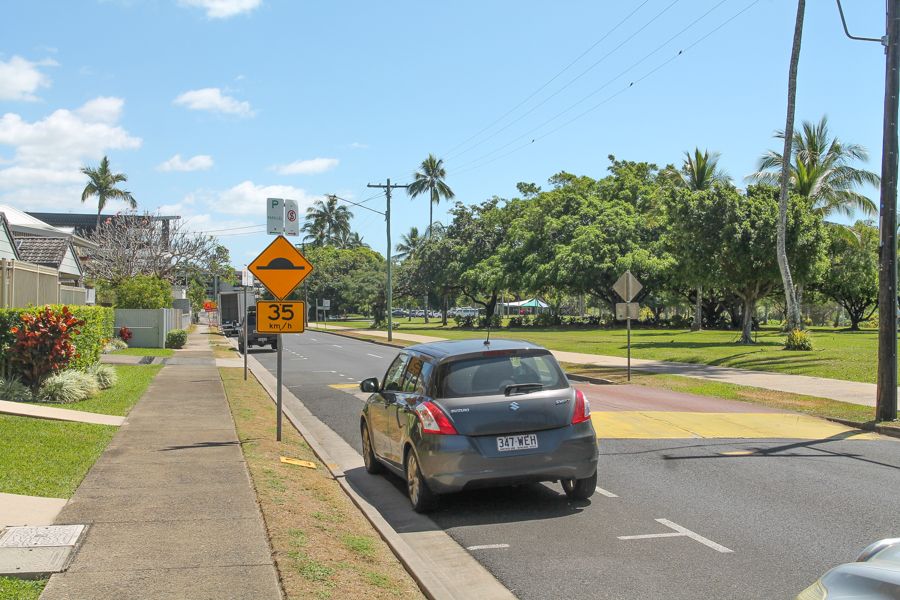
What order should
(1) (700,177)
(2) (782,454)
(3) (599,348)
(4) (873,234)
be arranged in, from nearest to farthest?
1. (2) (782,454)
2. (3) (599,348)
3. (1) (700,177)
4. (4) (873,234)

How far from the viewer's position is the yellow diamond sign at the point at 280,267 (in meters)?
11.7

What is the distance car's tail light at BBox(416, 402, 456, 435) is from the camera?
25.2 feet

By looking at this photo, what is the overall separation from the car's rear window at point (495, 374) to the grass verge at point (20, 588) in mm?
3810

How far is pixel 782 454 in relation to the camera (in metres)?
11.1

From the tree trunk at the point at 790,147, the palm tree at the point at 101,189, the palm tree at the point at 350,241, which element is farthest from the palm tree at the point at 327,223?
the tree trunk at the point at 790,147

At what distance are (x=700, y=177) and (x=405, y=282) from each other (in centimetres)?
3431

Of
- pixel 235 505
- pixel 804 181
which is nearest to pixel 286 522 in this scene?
pixel 235 505

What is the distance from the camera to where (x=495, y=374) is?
821 cm

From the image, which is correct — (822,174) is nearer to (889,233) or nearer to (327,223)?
(889,233)

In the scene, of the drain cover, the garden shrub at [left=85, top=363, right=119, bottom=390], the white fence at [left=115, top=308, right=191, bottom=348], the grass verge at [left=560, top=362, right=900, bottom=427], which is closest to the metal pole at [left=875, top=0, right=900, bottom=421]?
the grass verge at [left=560, top=362, right=900, bottom=427]

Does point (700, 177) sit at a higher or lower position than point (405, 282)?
higher

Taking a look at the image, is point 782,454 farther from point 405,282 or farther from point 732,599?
point 405,282

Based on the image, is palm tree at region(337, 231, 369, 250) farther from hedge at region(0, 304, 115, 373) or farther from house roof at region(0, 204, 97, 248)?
hedge at region(0, 304, 115, 373)

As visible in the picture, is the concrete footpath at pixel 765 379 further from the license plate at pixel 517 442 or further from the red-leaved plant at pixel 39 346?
A: the red-leaved plant at pixel 39 346
